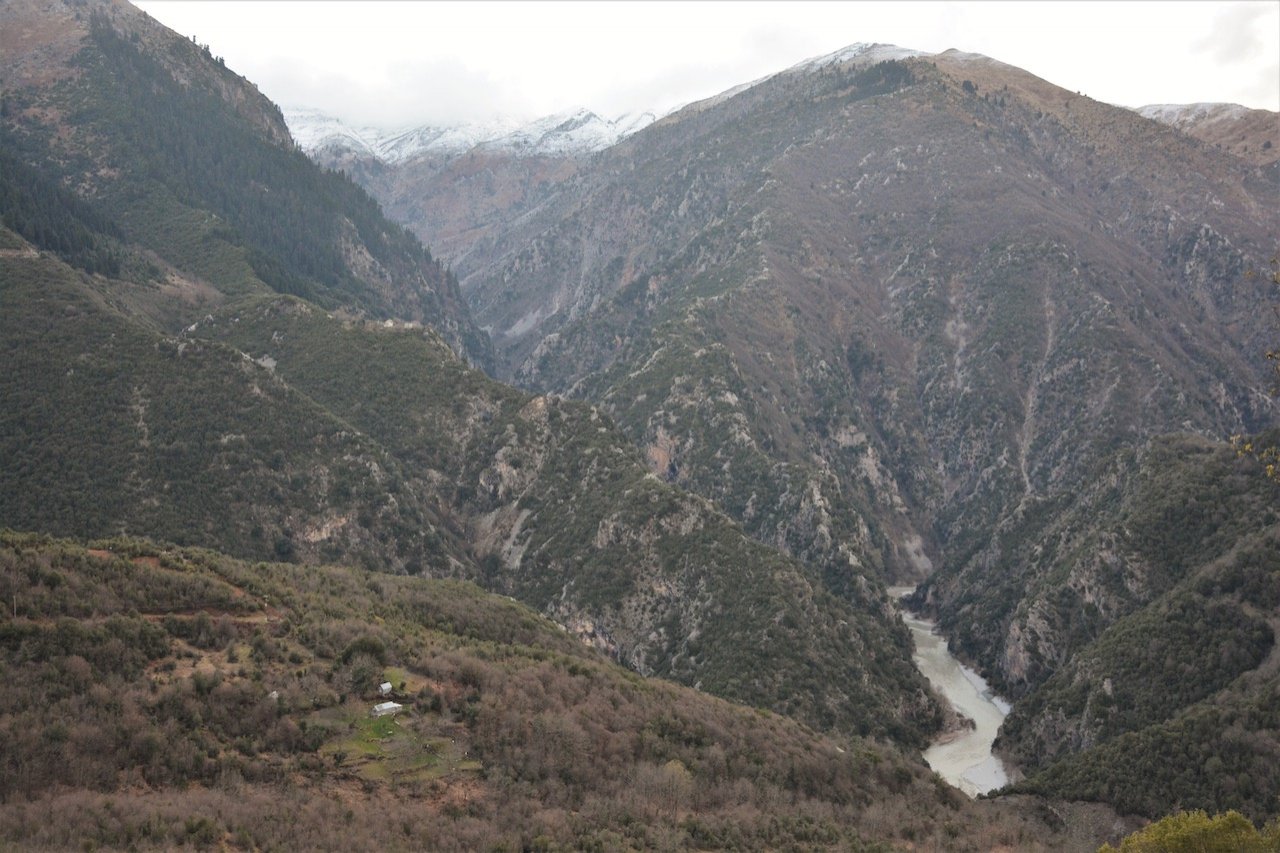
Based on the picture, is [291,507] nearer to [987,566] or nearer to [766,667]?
[766,667]

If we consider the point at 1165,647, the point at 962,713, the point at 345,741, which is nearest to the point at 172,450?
the point at 345,741

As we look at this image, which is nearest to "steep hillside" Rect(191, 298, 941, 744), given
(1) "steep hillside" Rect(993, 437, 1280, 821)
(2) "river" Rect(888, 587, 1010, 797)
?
(2) "river" Rect(888, 587, 1010, 797)

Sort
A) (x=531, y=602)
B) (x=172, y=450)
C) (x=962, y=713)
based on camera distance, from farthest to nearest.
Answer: (x=962, y=713) → (x=531, y=602) → (x=172, y=450)

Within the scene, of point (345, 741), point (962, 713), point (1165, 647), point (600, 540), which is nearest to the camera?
point (345, 741)

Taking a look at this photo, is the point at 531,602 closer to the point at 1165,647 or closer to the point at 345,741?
the point at 1165,647

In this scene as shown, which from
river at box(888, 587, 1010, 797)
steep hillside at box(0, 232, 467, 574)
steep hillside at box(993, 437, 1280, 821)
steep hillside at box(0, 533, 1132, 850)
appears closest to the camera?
steep hillside at box(0, 533, 1132, 850)

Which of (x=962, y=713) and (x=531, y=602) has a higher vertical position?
(x=531, y=602)

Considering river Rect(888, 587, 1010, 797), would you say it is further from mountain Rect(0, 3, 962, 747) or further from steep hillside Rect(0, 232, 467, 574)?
steep hillside Rect(0, 232, 467, 574)
